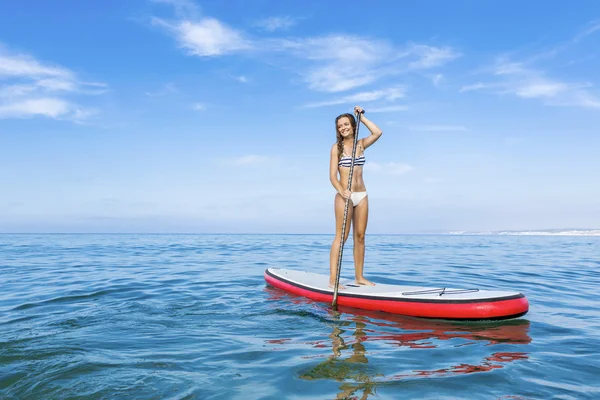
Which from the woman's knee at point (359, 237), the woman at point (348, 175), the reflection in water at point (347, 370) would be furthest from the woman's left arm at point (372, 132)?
the reflection in water at point (347, 370)

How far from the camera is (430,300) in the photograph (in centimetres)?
579

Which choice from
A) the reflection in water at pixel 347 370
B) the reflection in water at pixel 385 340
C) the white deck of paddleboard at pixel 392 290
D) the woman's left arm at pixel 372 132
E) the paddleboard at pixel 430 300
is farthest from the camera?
the woman's left arm at pixel 372 132

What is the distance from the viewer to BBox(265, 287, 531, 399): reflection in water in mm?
3545

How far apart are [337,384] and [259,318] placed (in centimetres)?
263

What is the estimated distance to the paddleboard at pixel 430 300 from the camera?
548 cm

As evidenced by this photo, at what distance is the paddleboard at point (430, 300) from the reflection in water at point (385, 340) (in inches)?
4.2

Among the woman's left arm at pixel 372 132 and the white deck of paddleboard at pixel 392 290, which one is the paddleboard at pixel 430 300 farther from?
the woman's left arm at pixel 372 132

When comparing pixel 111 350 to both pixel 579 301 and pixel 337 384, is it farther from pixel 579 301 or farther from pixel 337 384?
pixel 579 301

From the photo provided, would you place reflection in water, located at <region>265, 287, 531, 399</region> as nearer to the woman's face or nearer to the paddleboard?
the paddleboard

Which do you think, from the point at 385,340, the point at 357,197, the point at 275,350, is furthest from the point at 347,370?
the point at 357,197

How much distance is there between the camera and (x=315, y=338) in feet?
15.7

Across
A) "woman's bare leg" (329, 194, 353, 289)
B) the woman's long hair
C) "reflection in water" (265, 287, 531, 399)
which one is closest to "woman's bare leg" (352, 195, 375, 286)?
"woman's bare leg" (329, 194, 353, 289)

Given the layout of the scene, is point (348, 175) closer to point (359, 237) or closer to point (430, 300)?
point (359, 237)

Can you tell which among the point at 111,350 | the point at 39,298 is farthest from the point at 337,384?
the point at 39,298
